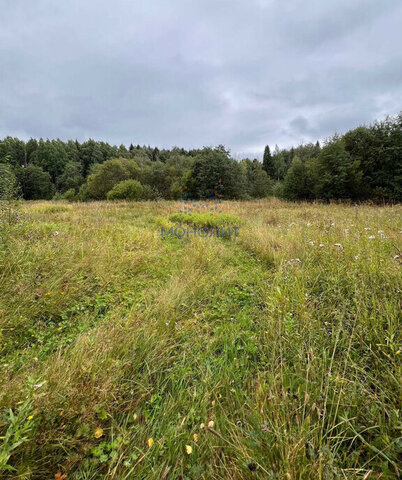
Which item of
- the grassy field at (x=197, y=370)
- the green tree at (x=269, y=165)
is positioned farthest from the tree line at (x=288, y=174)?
the green tree at (x=269, y=165)

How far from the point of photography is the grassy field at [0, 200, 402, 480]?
3.01ft

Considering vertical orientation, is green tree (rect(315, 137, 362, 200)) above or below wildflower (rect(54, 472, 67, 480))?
above

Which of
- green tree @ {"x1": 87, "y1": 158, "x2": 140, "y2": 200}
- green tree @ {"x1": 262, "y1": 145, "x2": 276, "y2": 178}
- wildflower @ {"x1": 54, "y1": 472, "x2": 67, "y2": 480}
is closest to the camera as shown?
wildflower @ {"x1": 54, "y1": 472, "x2": 67, "y2": 480}

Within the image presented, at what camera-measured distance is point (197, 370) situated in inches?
59.2

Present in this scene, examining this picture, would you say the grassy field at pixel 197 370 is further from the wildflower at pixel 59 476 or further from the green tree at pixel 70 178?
the green tree at pixel 70 178

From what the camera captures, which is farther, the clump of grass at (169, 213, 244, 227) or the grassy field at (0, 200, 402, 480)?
the clump of grass at (169, 213, 244, 227)

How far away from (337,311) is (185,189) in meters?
21.3

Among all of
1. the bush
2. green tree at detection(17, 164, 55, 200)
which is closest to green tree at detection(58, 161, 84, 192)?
green tree at detection(17, 164, 55, 200)

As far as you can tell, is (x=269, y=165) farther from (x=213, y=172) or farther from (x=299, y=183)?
(x=299, y=183)

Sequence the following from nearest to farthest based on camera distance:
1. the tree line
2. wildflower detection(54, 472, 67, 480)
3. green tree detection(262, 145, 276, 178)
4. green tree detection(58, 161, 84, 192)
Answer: wildflower detection(54, 472, 67, 480) < the tree line < green tree detection(262, 145, 276, 178) < green tree detection(58, 161, 84, 192)

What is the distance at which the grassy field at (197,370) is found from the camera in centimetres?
92

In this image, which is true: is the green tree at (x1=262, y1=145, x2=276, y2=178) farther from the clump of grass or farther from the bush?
the clump of grass

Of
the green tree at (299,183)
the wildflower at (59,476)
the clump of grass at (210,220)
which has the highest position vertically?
the green tree at (299,183)

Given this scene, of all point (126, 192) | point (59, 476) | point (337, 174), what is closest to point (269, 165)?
point (337, 174)
